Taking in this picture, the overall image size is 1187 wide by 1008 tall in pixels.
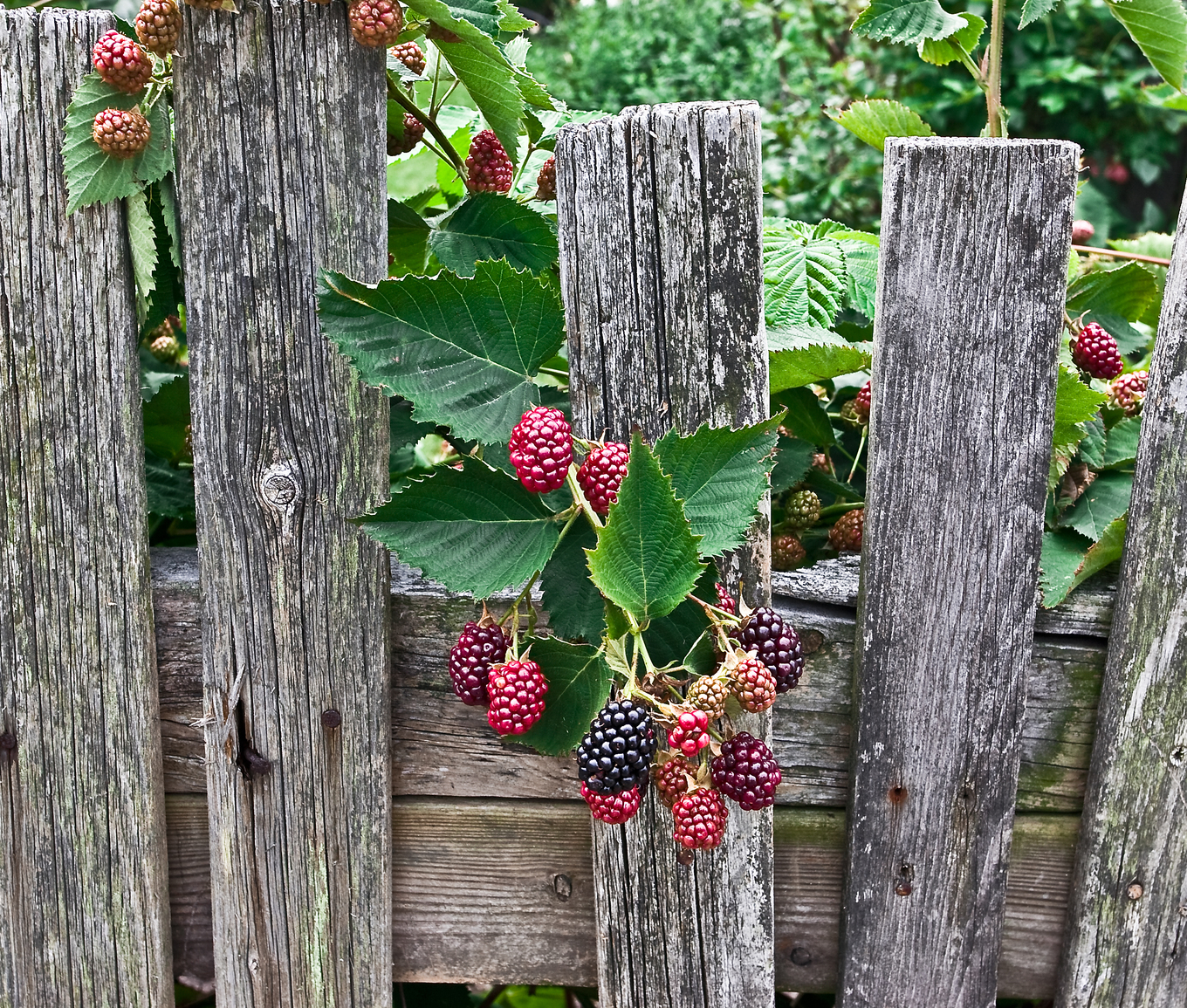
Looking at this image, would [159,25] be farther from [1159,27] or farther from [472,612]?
[1159,27]

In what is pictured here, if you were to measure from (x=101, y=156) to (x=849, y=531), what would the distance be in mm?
907

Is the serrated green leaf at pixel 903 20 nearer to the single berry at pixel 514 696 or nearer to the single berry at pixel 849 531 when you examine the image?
the single berry at pixel 849 531

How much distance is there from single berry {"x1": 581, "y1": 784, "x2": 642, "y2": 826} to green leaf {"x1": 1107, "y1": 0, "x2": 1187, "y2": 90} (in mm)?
1081

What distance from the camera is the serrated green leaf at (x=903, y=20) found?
1268 millimetres

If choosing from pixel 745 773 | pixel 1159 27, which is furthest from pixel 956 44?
pixel 745 773

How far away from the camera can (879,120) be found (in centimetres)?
148

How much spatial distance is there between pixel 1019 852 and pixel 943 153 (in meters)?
0.79

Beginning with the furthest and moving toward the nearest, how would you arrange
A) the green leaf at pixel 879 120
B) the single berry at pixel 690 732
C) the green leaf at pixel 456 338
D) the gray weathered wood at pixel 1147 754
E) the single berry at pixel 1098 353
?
1. the green leaf at pixel 879 120
2. the single berry at pixel 1098 353
3. the gray weathered wood at pixel 1147 754
4. the green leaf at pixel 456 338
5. the single berry at pixel 690 732

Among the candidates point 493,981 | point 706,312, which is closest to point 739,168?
point 706,312

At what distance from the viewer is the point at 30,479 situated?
3.61 ft

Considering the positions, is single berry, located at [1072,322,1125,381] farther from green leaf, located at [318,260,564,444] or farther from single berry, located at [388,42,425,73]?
single berry, located at [388,42,425,73]

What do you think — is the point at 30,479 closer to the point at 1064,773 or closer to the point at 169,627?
the point at 169,627

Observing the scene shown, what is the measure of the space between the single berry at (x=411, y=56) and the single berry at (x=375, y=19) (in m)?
0.20

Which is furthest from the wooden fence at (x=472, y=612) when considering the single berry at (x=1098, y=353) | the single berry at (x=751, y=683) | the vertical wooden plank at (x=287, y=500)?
the single berry at (x=751, y=683)
